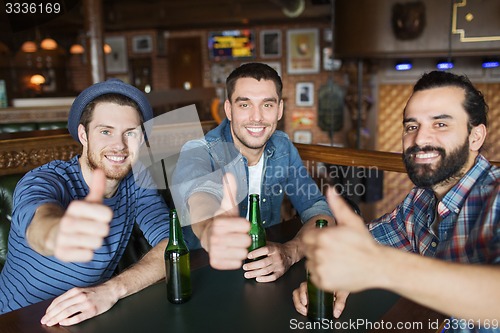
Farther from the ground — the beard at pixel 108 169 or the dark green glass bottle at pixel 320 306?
the beard at pixel 108 169

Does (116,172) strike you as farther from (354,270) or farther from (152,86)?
(152,86)

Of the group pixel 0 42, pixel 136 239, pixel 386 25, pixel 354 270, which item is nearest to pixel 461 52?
pixel 386 25

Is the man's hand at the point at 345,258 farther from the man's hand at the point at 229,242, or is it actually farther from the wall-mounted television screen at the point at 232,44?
the wall-mounted television screen at the point at 232,44

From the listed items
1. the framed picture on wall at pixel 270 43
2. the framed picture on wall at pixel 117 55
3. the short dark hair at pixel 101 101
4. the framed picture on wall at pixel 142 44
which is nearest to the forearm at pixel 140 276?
the short dark hair at pixel 101 101

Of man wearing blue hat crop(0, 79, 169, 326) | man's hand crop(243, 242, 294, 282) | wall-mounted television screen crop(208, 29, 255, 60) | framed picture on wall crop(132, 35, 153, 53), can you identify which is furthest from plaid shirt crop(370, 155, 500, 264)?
framed picture on wall crop(132, 35, 153, 53)

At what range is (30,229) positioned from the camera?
1.18 m

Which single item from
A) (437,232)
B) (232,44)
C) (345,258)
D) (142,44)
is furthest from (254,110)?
(142,44)

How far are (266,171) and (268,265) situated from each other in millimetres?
Answer: 781

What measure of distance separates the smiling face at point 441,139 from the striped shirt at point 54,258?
0.88 metres

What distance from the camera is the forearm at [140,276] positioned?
1.25m

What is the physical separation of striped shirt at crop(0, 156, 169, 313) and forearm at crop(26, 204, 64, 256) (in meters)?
0.15

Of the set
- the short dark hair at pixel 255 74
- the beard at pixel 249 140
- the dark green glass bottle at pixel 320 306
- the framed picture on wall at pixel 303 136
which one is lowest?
the framed picture on wall at pixel 303 136

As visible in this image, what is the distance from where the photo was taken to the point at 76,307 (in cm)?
113

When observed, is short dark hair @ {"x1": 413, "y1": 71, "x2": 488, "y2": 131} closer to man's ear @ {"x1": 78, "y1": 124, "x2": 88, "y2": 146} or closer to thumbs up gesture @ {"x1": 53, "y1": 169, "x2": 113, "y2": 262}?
thumbs up gesture @ {"x1": 53, "y1": 169, "x2": 113, "y2": 262}
